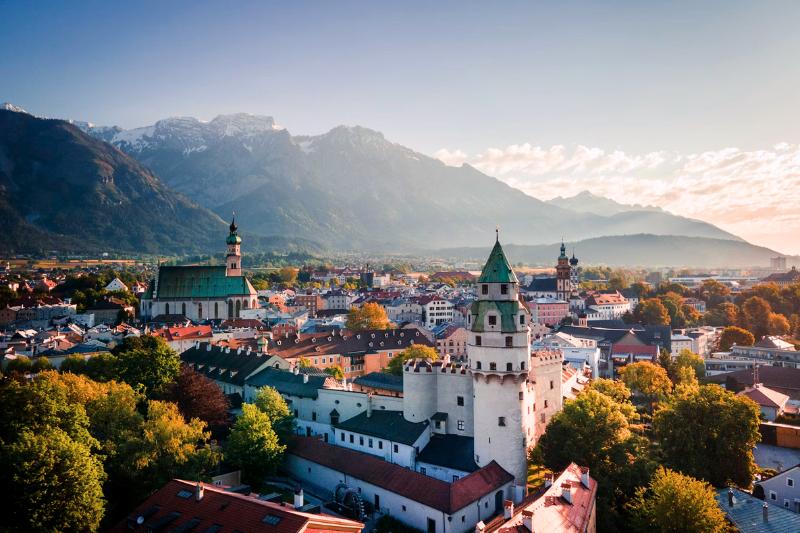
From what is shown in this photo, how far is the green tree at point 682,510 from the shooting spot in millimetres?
31609

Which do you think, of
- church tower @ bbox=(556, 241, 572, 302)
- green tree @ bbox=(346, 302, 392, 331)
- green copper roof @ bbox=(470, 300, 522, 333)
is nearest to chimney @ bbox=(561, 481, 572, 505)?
green copper roof @ bbox=(470, 300, 522, 333)

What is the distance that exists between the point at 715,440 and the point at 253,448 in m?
34.6

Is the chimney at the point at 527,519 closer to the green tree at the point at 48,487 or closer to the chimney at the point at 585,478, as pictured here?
the chimney at the point at 585,478

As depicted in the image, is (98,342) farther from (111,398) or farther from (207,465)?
(207,465)

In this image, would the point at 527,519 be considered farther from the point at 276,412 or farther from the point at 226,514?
the point at 276,412

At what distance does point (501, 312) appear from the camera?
42.8 metres

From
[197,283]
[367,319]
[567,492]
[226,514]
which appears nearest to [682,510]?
[567,492]

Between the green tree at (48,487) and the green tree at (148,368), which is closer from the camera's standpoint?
the green tree at (48,487)

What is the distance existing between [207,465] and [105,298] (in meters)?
104

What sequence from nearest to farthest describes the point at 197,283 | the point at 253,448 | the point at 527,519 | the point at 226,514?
1. the point at 527,519
2. the point at 226,514
3. the point at 253,448
4. the point at 197,283

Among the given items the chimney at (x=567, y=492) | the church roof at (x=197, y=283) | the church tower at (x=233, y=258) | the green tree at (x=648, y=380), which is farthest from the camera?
the church tower at (x=233, y=258)

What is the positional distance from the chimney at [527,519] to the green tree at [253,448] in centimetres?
2393

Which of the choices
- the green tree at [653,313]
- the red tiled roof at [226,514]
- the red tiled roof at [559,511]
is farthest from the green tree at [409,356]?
the green tree at [653,313]

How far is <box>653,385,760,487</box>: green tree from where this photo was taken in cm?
4250
